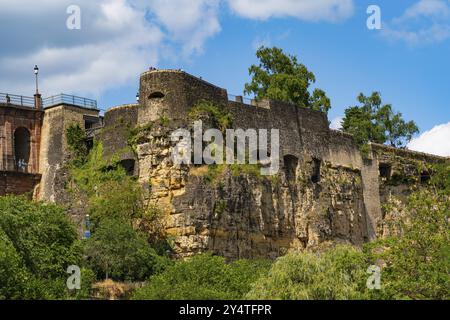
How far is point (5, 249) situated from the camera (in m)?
47.2

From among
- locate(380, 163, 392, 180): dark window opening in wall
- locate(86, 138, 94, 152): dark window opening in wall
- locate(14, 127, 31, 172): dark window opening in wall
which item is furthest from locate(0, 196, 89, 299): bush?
locate(380, 163, 392, 180): dark window opening in wall

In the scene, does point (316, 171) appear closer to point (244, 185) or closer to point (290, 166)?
point (290, 166)

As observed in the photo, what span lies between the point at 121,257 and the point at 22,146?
1257 cm

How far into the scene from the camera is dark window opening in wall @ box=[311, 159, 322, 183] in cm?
6844

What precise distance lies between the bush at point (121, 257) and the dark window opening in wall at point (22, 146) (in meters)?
10.4

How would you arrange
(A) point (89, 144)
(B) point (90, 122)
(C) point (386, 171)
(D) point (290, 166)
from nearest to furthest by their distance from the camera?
1. (A) point (89, 144)
2. (B) point (90, 122)
3. (D) point (290, 166)
4. (C) point (386, 171)

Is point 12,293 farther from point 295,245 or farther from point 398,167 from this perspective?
point 398,167

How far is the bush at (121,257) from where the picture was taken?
55.6 meters

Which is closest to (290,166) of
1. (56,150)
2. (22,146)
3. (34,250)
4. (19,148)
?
(56,150)

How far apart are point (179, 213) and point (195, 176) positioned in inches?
76.1

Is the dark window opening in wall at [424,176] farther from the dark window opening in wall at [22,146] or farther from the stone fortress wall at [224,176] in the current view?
the dark window opening in wall at [22,146]

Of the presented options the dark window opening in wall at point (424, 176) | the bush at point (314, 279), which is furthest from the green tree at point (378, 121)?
the bush at point (314, 279)

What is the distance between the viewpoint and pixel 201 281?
51.9 meters
